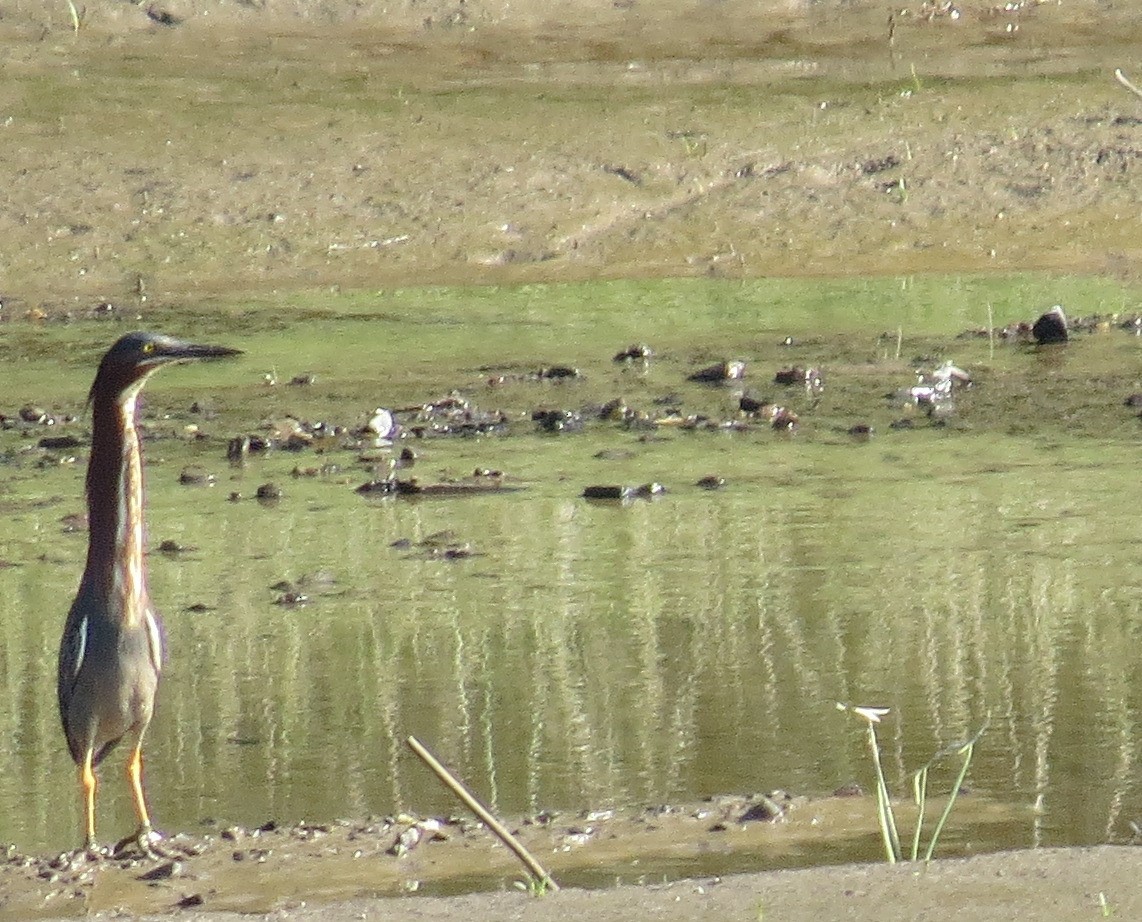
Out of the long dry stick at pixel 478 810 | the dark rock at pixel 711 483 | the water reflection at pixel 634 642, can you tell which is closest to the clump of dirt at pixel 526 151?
the water reflection at pixel 634 642

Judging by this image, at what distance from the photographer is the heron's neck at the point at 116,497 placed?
198 inches

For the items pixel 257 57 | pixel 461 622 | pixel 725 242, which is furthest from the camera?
pixel 257 57

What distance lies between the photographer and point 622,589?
21.7 ft

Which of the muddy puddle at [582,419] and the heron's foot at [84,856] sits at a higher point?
the muddy puddle at [582,419]

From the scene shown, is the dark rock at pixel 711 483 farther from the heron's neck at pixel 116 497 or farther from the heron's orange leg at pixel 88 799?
the heron's orange leg at pixel 88 799

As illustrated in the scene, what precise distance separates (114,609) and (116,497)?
248 mm

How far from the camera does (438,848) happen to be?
464 cm

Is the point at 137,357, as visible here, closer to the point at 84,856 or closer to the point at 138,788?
the point at 138,788

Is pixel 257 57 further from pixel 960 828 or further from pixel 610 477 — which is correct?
pixel 960 828

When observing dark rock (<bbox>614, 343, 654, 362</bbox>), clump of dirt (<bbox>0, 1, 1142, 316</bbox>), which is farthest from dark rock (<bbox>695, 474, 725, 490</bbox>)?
clump of dirt (<bbox>0, 1, 1142, 316</bbox>)

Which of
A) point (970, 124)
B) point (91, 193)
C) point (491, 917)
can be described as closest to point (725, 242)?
point (970, 124)

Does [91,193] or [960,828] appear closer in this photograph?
[960,828]

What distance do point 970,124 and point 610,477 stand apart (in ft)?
17.8

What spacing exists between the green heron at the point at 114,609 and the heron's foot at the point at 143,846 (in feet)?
0.30
